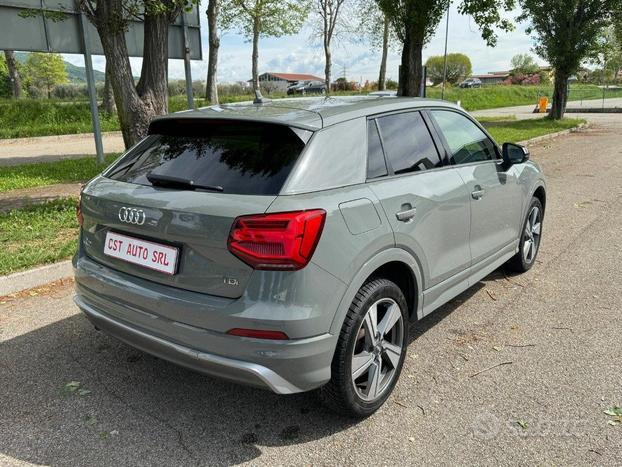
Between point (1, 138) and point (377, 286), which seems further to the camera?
point (1, 138)

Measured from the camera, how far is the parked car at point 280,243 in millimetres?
2404

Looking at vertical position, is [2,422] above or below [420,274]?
below

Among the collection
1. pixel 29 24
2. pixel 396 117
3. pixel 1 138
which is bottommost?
pixel 1 138

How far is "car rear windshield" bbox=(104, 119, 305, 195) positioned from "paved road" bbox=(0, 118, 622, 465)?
1.27 meters

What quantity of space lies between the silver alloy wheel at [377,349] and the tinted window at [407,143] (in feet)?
2.74

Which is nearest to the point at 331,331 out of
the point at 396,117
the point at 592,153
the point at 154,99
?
the point at 396,117

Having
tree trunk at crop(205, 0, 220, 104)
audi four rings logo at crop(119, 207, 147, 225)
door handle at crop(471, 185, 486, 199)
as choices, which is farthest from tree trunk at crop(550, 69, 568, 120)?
audi four rings logo at crop(119, 207, 147, 225)

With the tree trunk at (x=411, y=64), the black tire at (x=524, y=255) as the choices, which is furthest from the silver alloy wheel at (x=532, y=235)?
the tree trunk at (x=411, y=64)

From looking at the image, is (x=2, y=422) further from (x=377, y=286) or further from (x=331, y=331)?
(x=377, y=286)

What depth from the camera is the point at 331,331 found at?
253cm

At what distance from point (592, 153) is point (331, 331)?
45.8 feet

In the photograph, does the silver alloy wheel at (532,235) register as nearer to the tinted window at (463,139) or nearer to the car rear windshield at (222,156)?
the tinted window at (463,139)

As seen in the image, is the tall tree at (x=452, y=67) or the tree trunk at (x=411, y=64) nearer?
the tree trunk at (x=411, y=64)

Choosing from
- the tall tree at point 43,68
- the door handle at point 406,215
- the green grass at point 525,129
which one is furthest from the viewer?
the tall tree at point 43,68
